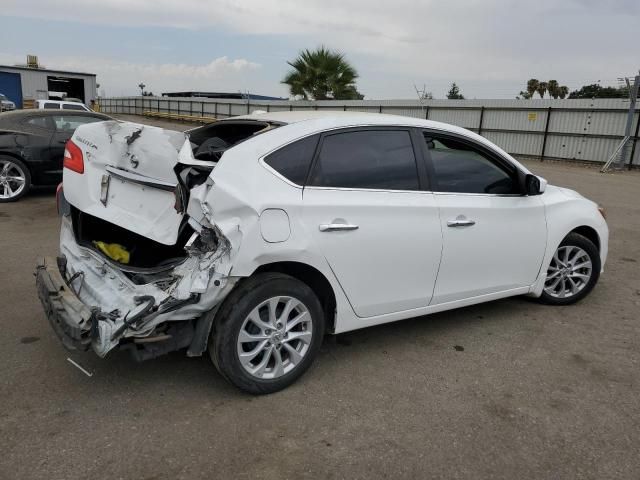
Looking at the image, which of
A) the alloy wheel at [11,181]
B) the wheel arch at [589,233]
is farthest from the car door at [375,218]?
the alloy wheel at [11,181]

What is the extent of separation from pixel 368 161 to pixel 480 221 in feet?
3.26

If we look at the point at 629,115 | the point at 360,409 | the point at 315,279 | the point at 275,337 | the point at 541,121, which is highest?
the point at 629,115

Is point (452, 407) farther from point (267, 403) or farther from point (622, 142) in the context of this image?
point (622, 142)

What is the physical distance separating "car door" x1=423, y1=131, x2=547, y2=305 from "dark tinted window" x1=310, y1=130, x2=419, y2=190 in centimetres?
21

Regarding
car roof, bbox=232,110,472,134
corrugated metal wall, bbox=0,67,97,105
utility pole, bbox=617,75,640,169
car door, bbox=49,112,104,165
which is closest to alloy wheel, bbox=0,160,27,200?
car door, bbox=49,112,104,165

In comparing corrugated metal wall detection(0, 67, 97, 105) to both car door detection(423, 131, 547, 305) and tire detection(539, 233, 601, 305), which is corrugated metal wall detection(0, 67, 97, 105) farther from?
tire detection(539, 233, 601, 305)

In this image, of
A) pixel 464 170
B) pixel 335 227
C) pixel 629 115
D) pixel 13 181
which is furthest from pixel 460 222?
pixel 629 115

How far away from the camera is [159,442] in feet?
8.63

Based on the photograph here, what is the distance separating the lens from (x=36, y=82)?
37.6m

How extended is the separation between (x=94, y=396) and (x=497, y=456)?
2219mm

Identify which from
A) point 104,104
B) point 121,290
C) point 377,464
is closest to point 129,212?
point 121,290

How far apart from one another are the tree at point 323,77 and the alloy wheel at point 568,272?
24157 mm

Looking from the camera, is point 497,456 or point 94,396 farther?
point 94,396

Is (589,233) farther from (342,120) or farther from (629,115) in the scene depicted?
(629,115)
